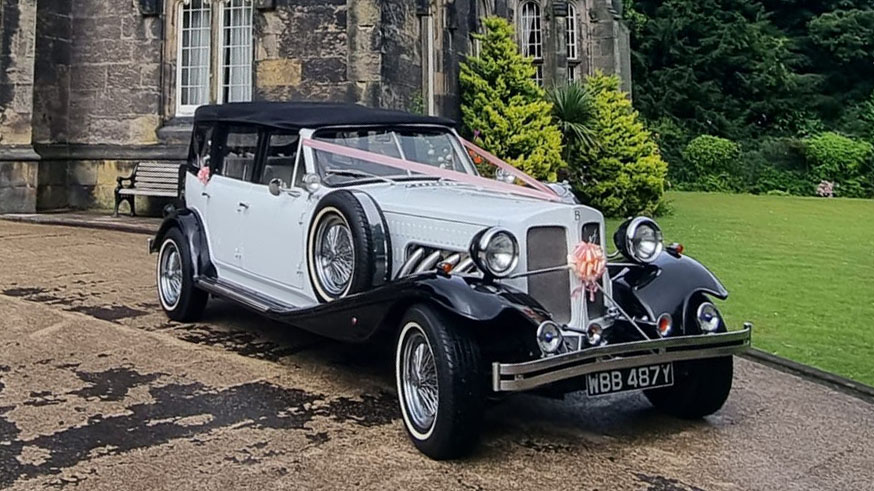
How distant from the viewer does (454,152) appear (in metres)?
6.23

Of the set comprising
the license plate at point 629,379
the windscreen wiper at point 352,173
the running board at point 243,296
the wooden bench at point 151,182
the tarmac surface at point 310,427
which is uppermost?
the wooden bench at point 151,182

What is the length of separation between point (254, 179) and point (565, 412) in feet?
9.91

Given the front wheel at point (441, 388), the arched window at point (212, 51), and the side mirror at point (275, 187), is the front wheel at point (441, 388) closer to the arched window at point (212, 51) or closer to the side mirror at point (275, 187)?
the side mirror at point (275, 187)

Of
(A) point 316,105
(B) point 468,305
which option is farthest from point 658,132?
(B) point 468,305

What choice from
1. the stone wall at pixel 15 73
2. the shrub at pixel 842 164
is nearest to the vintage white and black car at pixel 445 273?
the stone wall at pixel 15 73

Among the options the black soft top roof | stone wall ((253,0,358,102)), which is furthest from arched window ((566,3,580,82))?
the black soft top roof

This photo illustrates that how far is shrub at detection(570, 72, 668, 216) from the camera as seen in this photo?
621 inches

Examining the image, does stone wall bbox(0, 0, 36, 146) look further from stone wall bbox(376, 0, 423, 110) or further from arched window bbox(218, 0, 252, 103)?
stone wall bbox(376, 0, 423, 110)

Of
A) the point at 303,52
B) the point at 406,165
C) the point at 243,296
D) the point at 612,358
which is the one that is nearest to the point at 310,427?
the point at 612,358

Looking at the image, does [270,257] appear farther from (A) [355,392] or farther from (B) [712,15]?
(B) [712,15]

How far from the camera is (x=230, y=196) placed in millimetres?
6555

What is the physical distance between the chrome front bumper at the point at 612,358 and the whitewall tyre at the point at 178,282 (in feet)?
12.3

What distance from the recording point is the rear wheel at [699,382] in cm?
473

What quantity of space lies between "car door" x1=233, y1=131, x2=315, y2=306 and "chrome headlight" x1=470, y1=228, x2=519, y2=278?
1645 millimetres
